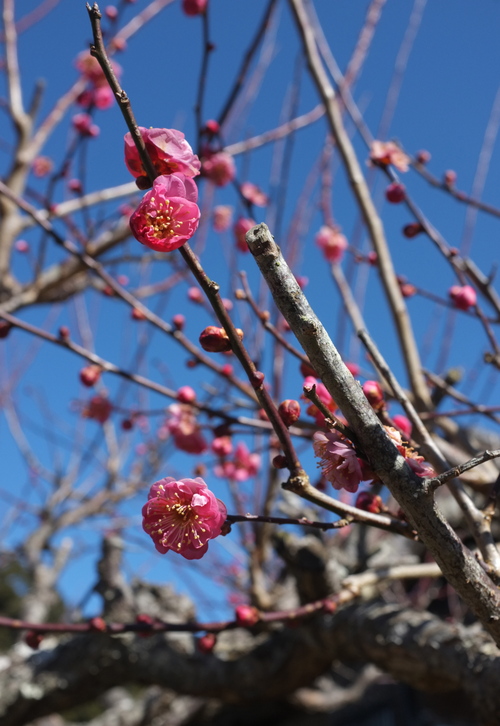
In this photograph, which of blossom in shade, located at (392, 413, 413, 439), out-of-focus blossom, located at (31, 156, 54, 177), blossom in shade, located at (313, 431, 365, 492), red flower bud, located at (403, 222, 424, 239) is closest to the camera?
blossom in shade, located at (313, 431, 365, 492)

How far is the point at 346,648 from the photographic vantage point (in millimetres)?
2156

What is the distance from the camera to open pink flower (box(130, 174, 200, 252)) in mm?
900

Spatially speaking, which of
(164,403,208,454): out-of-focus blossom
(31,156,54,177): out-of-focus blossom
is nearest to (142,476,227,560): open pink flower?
(164,403,208,454): out-of-focus blossom

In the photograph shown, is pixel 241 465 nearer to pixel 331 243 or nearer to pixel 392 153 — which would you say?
pixel 331 243

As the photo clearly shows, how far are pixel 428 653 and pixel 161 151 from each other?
160 centimetres

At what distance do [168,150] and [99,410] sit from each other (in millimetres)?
1892

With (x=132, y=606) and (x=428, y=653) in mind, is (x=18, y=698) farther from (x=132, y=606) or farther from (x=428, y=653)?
(x=428, y=653)

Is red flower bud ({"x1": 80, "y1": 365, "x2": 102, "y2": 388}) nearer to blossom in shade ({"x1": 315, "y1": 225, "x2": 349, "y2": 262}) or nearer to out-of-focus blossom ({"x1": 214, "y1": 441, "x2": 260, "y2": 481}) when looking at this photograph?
out-of-focus blossom ({"x1": 214, "y1": 441, "x2": 260, "y2": 481})

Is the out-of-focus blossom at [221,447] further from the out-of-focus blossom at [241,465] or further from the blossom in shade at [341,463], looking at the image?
the blossom in shade at [341,463]

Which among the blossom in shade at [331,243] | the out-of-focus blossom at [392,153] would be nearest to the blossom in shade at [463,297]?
the out-of-focus blossom at [392,153]

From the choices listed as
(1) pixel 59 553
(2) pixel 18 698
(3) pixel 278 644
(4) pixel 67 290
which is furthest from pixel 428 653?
(1) pixel 59 553

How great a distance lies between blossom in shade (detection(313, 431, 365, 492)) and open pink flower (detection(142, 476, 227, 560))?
20 centimetres

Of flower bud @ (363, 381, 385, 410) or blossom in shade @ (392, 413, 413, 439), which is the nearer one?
flower bud @ (363, 381, 385, 410)

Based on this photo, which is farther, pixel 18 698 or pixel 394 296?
pixel 18 698
